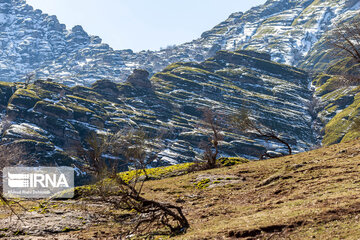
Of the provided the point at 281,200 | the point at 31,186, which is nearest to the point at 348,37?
the point at 281,200

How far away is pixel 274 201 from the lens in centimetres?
2530

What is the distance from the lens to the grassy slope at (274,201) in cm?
1759

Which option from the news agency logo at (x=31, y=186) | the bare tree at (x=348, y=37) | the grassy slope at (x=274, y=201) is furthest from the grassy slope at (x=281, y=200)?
the news agency logo at (x=31, y=186)

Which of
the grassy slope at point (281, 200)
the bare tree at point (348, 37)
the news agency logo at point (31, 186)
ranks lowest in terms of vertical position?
the news agency logo at point (31, 186)

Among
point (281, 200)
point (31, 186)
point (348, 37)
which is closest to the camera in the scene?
point (281, 200)

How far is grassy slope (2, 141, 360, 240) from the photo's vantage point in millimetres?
17594

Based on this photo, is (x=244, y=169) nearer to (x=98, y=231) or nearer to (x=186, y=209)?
(x=186, y=209)

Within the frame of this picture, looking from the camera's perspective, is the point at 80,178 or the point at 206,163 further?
the point at 80,178

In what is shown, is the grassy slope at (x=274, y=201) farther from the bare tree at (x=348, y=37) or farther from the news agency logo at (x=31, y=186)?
the news agency logo at (x=31, y=186)

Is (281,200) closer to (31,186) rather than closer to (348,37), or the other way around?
(348,37)

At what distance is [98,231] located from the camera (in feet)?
85.7

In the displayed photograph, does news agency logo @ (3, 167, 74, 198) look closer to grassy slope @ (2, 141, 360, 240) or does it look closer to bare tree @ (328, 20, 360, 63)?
grassy slope @ (2, 141, 360, 240)

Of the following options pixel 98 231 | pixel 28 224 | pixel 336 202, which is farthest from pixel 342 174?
pixel 28 224

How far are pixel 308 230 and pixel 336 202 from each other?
14.1ft
